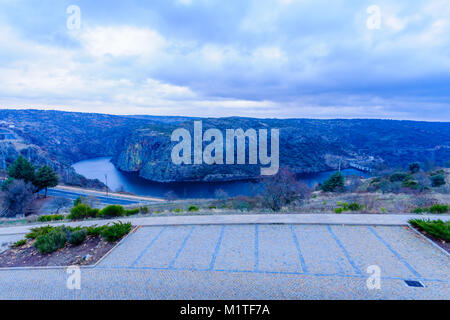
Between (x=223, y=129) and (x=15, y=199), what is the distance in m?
54.2

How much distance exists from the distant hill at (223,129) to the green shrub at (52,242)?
1937 inches

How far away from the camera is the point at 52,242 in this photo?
724 cm

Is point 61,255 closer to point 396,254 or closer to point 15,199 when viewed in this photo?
point 396,254

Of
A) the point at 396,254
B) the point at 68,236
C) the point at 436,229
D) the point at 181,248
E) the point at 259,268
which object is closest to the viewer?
the point at 259,268

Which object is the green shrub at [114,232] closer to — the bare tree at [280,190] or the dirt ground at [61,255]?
the dirt ground at [61,255]

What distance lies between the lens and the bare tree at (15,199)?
2156cm

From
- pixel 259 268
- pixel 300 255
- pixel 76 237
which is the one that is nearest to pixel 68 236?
pixel 76 237

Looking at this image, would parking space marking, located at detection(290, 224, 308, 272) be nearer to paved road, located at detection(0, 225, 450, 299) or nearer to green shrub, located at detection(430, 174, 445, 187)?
paved road, located at detection(0, 225, 450, 299)

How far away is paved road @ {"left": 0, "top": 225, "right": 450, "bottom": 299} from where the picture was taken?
4793mm

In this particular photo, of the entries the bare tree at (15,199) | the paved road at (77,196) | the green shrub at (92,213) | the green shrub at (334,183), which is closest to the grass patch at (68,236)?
the green shrub at (92,213)
